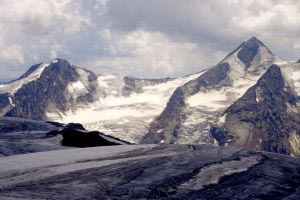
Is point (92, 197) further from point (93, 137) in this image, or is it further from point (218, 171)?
point (93, 137)

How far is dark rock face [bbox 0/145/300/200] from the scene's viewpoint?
93.7 ft

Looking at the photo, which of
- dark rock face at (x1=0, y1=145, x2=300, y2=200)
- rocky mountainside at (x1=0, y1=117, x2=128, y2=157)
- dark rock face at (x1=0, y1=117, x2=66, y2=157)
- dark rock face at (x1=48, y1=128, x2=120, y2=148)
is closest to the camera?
dark rock face at (x1=0, y1=145, x2=300, y2=200)

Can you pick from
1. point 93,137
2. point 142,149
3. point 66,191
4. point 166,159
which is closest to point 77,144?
point 93,137

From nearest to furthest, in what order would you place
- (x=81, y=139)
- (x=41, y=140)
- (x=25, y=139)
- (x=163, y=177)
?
(x=163, y=177) < (x=41, y=140) < (x=25, y=139) < (x=81, y=139)

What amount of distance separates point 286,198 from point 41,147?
71621 millimetres

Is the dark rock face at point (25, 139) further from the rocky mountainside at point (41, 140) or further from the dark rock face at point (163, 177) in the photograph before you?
the dark rock face at point (163, 177)

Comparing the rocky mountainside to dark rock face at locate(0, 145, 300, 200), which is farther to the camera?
the rocky mountainside

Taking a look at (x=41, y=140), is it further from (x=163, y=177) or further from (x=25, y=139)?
(x=163, y=177)

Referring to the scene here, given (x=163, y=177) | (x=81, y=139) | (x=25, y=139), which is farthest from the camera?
(x=81, y=139)

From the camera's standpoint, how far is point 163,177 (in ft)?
105


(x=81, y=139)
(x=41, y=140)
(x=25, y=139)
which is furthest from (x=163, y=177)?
(x=81, y=139)

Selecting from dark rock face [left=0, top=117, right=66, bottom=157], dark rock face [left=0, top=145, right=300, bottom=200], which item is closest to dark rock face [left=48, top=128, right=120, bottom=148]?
dark rock face [left=0, top=117, right=66, bottom=157]

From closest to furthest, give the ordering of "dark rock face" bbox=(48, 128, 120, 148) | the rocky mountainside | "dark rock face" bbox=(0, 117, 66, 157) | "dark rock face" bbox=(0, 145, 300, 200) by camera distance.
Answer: "dark rock face" bbox=(0, 145, 300, 200)
"dark rock face" bbox=(0, 117, 66, 157)
the rocky mountainside
"dark rock face" bbox=(48, 128, 120, 148)

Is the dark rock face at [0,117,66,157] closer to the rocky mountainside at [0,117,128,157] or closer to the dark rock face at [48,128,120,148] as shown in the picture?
the rocky mountainside at [0,117,128,157]
